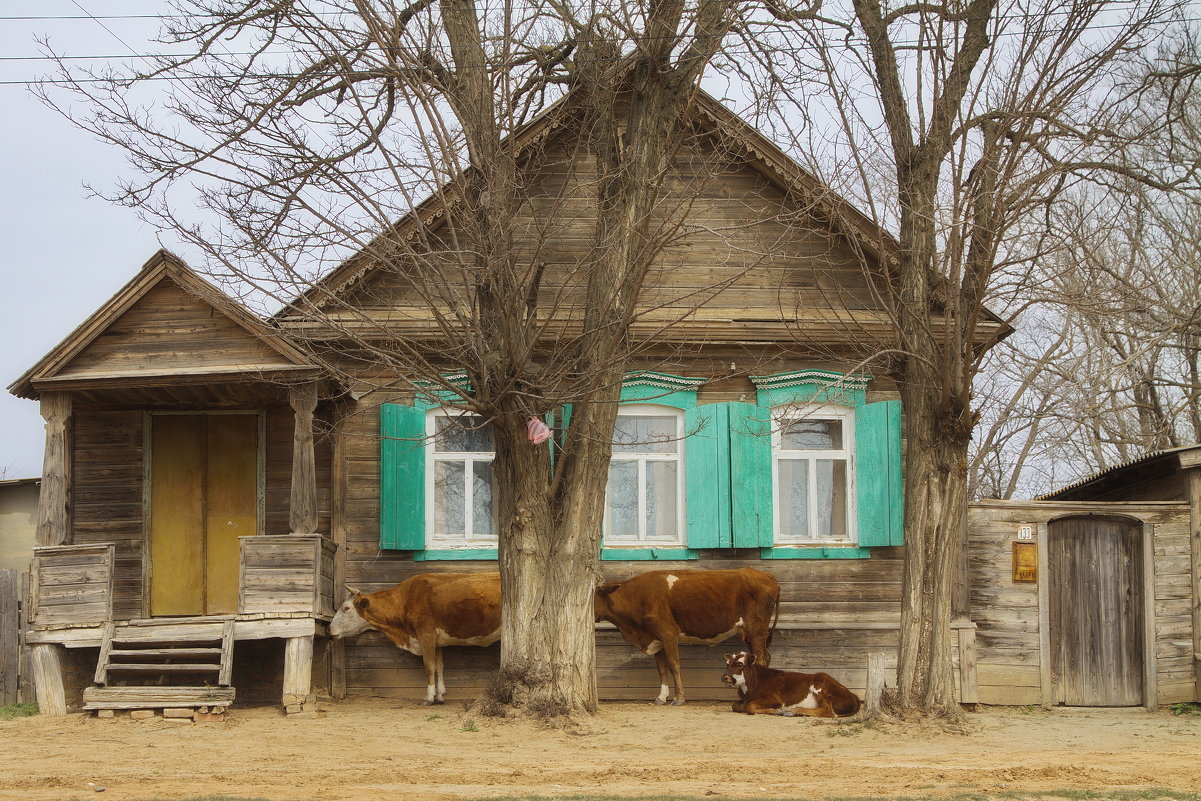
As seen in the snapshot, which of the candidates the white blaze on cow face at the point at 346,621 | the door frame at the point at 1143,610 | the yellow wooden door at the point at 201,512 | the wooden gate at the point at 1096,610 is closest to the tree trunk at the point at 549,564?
the white blaze on cow face at the point at 346,621

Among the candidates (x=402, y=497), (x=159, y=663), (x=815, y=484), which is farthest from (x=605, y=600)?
(x=159, y=663)

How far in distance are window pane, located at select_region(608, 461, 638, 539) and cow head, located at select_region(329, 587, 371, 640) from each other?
2.86 meters

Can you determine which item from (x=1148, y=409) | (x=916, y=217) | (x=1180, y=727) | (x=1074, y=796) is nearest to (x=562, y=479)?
(x=916, y=217)

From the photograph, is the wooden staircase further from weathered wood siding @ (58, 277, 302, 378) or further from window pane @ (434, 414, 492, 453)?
window pane @ (434, 414, 492, 453)

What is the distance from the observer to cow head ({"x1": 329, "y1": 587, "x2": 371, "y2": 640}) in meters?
13.9

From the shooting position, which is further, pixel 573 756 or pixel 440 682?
pixel 440 682

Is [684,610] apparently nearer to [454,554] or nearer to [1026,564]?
[454,554]

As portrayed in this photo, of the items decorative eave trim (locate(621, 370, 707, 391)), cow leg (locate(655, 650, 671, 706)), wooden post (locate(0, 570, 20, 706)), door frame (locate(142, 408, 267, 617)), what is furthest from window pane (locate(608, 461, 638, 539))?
wooden post (locate(0, 570, 20, 706))

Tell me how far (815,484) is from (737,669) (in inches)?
105

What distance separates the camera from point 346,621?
14.0 meters

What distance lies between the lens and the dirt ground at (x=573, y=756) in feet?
31.7

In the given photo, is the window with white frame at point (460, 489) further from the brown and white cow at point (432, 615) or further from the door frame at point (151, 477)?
the door frame at point (151, 477)

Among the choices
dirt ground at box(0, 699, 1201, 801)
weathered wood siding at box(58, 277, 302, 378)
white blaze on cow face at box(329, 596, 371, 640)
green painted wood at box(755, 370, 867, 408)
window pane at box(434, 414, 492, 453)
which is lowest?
dirt ground at box(0, 699, 1201, 801)

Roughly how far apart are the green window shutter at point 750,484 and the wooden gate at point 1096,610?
130 inches
